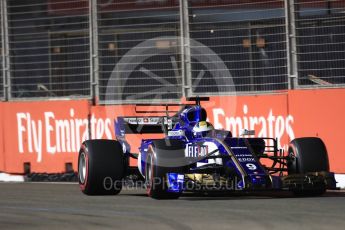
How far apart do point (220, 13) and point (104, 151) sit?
3.96 m

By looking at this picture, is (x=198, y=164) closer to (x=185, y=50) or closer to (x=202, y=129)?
(x=202, y=129)

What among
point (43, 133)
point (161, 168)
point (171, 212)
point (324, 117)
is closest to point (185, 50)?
point (324, 117)

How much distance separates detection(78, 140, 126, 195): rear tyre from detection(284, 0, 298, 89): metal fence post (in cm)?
341

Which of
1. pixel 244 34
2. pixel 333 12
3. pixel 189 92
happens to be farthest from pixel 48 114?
pixel 333 12

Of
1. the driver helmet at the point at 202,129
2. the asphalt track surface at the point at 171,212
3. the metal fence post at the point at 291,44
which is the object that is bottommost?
the asphalt track surface at the point at 171,212

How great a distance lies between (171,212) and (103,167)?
8.50 feet

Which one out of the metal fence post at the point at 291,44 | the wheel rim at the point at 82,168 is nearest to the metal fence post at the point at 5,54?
the wheel rim at the point at 82,168

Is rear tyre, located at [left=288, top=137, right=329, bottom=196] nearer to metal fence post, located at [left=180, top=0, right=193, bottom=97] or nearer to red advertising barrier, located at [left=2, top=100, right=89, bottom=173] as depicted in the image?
metal fence post, located at [left=180, top=0, right=193, bottom=97]

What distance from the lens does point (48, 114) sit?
54.2ft

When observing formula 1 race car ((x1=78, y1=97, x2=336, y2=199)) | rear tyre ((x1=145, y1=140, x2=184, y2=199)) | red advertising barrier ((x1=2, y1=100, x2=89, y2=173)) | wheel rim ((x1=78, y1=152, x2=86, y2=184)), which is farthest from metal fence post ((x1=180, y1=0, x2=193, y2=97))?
rear tyre ((x1=145, y1=140, x2=184, y2=199))

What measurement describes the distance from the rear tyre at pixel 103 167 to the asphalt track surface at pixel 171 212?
0.80 ft

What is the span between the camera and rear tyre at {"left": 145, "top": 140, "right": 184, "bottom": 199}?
11188 mm

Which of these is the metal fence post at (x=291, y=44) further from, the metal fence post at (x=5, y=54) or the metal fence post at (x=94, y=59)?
the metal fence post at (x=5, y=54)

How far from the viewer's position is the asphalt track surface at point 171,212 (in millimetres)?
8508
